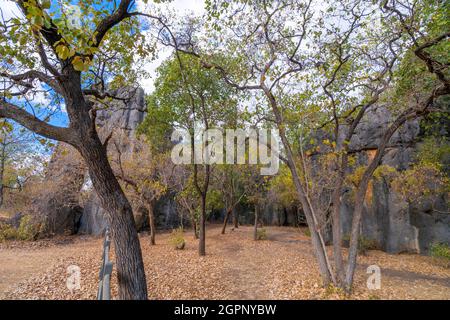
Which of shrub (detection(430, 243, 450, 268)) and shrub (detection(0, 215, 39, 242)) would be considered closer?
shrub (detection(430, 243, 450, 268))

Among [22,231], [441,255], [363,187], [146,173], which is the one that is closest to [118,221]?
[363,187]

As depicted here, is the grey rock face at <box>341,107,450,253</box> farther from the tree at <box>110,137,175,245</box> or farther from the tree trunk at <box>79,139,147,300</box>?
the tree trunk at <box>79,139,147,300</box>

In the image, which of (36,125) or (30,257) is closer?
(36,125)

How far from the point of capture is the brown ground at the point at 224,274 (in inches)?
217

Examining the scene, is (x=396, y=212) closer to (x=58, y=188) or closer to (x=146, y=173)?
(x=146, y=173)

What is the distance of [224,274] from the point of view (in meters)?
7.07

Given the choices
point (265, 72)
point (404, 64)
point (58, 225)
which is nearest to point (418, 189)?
point (404, 64)

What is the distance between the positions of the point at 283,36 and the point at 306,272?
6734 mm

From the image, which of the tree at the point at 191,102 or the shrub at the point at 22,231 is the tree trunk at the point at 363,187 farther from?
the shrub at the point at 22,231

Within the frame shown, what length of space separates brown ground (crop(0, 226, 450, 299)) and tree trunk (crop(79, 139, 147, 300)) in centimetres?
194

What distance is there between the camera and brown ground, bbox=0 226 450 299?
5504mm

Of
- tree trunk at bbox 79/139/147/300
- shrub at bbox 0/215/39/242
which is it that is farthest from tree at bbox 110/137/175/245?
tree trunk at bbox 79/139/147/300

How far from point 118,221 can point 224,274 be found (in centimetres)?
444
